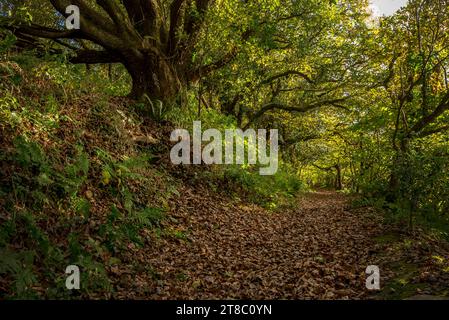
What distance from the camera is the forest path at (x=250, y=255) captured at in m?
5.79

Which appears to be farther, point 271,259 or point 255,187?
point 255,187

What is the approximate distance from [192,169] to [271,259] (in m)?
4.74

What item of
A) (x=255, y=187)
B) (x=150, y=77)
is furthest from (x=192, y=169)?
(x=150, y=77)

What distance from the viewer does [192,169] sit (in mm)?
11430

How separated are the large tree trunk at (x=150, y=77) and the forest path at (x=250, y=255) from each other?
3870mm

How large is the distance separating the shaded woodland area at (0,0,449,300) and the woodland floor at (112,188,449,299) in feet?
0.14

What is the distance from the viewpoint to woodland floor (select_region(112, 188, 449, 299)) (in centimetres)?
561

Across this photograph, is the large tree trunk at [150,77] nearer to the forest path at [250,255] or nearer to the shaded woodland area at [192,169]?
the shaded woodland area at [192,169]

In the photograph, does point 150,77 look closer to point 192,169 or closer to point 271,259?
point 192,169
